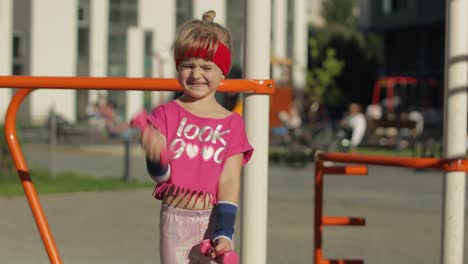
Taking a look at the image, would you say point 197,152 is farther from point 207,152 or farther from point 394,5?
point 394,5

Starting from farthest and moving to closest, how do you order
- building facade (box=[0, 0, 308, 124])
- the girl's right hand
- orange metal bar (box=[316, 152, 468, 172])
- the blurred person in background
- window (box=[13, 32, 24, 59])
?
window (box=[13, 32, 24, 59]) < building facade (box=[0, 0, 308, 124]) < the blurred person in background < orange metal bar (box=[316, 152, 468, 172]) < the girl's right hand

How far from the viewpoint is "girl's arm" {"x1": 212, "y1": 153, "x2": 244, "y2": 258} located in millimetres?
3832

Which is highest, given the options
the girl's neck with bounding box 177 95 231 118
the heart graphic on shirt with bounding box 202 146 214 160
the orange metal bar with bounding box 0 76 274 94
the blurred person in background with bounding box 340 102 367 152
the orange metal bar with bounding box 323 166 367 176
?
the orange metal bar with bounding box 0 76 274 94

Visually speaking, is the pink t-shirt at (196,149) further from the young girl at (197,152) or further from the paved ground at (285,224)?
the paved ground at (285,224)

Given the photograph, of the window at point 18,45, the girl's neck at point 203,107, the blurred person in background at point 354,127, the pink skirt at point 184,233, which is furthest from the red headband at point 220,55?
the window at point 18,45

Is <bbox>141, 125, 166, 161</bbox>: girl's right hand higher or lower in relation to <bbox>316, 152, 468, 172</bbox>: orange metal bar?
higher

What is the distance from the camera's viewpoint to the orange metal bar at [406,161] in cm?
555

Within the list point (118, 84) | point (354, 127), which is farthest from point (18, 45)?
point (118, 84)

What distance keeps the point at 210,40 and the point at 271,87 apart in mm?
802

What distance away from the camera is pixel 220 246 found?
3770 mm

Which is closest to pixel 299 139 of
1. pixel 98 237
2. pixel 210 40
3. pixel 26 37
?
pixel 98 237

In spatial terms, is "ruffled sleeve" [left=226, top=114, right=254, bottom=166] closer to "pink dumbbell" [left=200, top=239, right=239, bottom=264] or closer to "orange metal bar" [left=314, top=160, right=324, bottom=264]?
"pink dumbbell" [left=200, top=239, right=239, bottom=264]

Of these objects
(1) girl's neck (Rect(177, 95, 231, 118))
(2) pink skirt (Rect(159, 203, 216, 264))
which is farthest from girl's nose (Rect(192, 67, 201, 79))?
(2) pink skirt (Rect(159, 203, 216, 264))

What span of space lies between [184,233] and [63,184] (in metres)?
12.3
